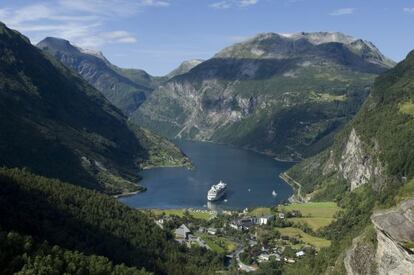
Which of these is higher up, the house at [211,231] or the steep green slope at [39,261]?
the steep green slope at [39,261]

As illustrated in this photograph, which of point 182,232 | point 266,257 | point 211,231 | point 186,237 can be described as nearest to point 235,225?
point 211,231

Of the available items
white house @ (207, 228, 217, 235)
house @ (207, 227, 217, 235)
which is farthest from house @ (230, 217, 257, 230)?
house @ (207, 227, 217, 235)

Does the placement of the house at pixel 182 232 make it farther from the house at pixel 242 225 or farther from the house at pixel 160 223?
the house at pixel 242 225

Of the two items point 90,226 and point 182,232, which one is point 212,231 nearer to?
point 182,232

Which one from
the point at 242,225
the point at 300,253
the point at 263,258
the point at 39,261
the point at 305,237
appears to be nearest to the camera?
the point at 39,261

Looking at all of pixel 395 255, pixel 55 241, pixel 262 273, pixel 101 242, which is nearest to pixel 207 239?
pixel 262 273

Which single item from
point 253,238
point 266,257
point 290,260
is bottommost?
point 253,238

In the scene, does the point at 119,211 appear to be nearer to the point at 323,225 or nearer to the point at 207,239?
the point at 207,239

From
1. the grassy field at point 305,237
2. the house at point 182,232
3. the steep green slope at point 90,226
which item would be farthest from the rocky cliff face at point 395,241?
the house at point 182,232
